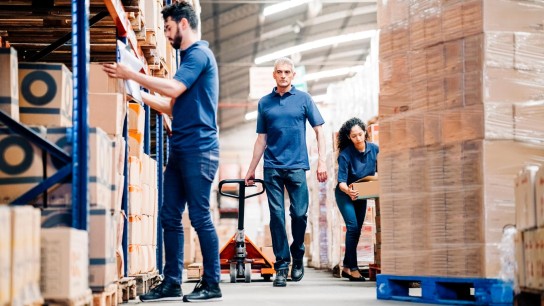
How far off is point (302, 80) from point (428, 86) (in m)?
14.9

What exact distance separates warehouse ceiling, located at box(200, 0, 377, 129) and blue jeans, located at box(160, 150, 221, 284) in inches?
567

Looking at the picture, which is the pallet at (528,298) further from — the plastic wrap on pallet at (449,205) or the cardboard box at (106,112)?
the cardboard box at (106,112)

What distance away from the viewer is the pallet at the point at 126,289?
6.01 m

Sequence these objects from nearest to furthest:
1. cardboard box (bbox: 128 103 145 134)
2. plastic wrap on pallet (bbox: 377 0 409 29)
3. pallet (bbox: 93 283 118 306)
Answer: pallet (bbox: 93 283 118 306) → plastic wrap on pallet (bbox: 377 0 409 29) → cardboard box (bbox: 128 103 145 134)

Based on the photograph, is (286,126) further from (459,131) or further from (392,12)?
(459,131)

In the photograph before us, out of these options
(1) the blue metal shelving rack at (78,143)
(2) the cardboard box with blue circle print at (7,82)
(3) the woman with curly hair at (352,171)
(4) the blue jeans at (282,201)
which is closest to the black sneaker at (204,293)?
(1) the blue metal shelving rack at (78,143)

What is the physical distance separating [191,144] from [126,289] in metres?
1.18

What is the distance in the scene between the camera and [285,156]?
834 cm

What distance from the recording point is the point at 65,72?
492cm

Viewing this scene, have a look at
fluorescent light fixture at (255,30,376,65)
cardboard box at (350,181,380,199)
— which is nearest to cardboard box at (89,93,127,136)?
cardboard box at (350,181,380,199)

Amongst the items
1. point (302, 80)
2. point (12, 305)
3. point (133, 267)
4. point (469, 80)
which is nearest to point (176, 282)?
point (133, 267)

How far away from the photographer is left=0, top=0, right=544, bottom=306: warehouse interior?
4621 mm

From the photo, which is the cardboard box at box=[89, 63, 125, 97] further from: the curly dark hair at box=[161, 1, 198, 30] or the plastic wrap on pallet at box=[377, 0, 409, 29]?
the plastic wrap on pallet at box=[377, 0, 409, 29]

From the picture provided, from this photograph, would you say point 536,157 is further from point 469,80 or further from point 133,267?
point 133,267
